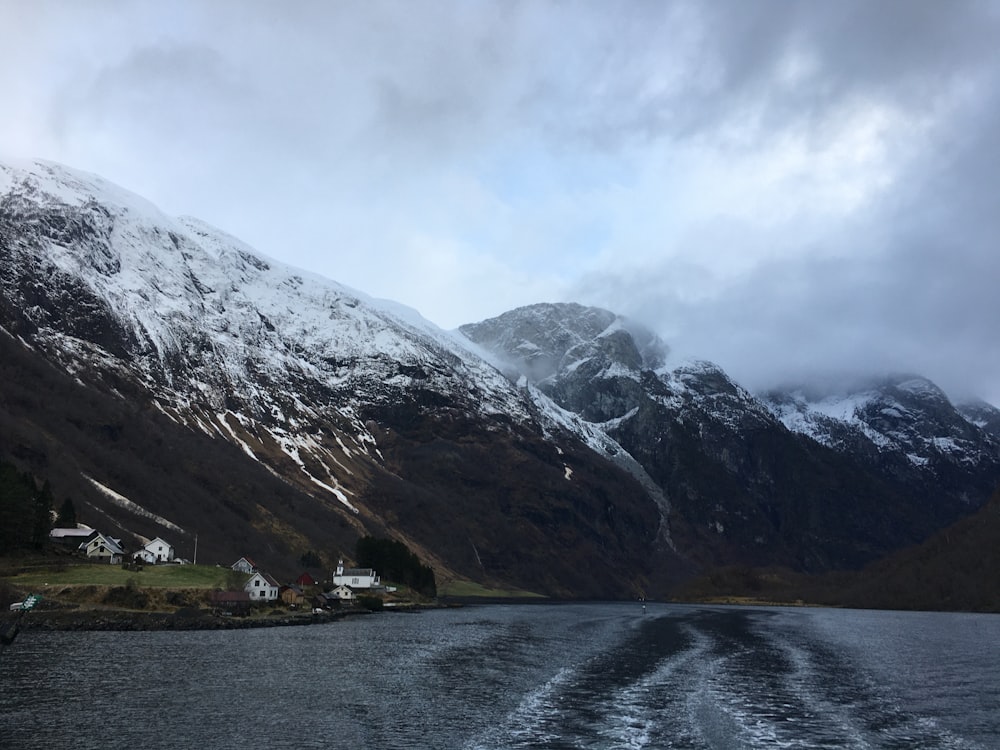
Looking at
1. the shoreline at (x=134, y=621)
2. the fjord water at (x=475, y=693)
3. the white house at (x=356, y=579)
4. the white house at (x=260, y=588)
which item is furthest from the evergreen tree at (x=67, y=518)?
the fjord water at (x=475, y=693)

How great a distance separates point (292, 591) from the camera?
153 meters

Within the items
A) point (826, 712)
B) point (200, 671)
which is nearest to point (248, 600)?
point (200, 671)

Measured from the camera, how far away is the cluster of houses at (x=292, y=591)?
417 ft

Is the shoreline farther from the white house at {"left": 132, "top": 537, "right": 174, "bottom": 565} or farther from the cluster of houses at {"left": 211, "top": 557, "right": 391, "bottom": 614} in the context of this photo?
the white house at {"left": 132, "top": 537, "right": 174, "bottom": 565}

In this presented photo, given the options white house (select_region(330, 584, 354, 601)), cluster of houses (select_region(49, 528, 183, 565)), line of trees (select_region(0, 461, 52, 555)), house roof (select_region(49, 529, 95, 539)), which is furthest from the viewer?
white house (select_region(330, 584, 354, 601))

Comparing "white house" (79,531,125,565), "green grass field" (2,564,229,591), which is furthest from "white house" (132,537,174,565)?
"green grass field" (2,564,229,591)

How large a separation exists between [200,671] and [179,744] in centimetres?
2678

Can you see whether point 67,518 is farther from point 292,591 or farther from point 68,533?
point 292,591

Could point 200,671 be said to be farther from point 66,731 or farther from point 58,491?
point 58,491

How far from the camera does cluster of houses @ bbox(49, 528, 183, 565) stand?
465ft

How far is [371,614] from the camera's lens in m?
160

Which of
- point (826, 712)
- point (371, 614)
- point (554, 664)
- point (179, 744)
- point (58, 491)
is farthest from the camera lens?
point (58, 491)

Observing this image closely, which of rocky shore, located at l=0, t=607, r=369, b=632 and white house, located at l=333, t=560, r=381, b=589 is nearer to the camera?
rocky shore, located at l=0, t=607, r=369, b=632

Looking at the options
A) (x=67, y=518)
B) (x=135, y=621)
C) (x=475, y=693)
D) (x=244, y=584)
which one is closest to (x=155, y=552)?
(x=67, y=518)
